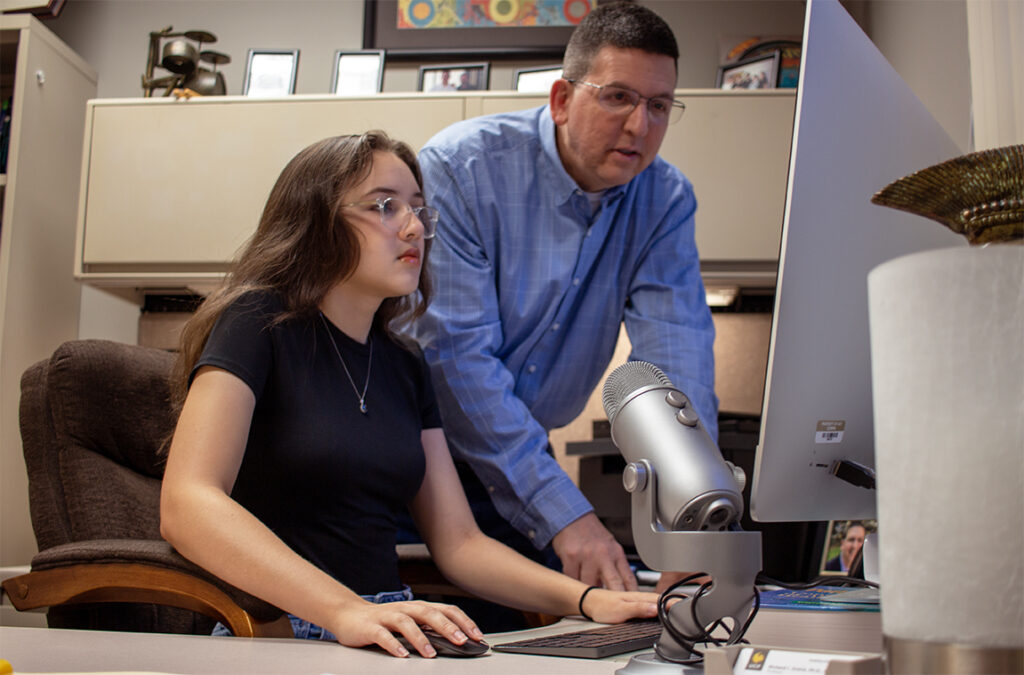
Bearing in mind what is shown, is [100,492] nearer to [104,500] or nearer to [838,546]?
[104,500]

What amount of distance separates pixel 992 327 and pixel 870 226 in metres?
0.41

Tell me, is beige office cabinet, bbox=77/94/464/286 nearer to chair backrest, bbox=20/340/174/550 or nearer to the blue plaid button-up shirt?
the blue plaid button-up shirt

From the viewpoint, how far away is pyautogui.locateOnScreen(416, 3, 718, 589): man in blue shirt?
1.46 m

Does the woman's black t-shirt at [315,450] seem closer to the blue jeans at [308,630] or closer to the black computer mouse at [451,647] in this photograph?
the blue jeans at [308,630]

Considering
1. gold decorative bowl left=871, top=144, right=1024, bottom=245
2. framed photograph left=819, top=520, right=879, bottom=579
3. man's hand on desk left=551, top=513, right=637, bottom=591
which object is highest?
gold decorative bowl left=871, top=144, right=1024, bottom=245

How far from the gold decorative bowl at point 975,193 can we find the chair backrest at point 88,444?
120 cm

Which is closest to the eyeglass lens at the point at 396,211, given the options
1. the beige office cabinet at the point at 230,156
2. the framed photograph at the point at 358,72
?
the beige office cabinet at the point at 230,156

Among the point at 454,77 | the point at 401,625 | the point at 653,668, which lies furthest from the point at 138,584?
the point at 454,77

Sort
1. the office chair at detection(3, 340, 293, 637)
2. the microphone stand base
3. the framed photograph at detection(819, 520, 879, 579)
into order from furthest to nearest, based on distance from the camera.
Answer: the framed photograph at detection(819, 520, 879, 579), the office chair at detection(3, 340, 293, 637), the microphone stand base

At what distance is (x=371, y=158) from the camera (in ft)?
4.33

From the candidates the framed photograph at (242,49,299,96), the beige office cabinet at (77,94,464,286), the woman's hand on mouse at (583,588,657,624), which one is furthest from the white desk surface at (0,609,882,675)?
the framed photograph at (242,49,299,96)

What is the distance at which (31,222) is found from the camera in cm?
269

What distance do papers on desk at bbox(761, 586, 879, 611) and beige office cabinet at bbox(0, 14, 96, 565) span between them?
7.67 feet

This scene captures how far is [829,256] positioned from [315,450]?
708 mm
